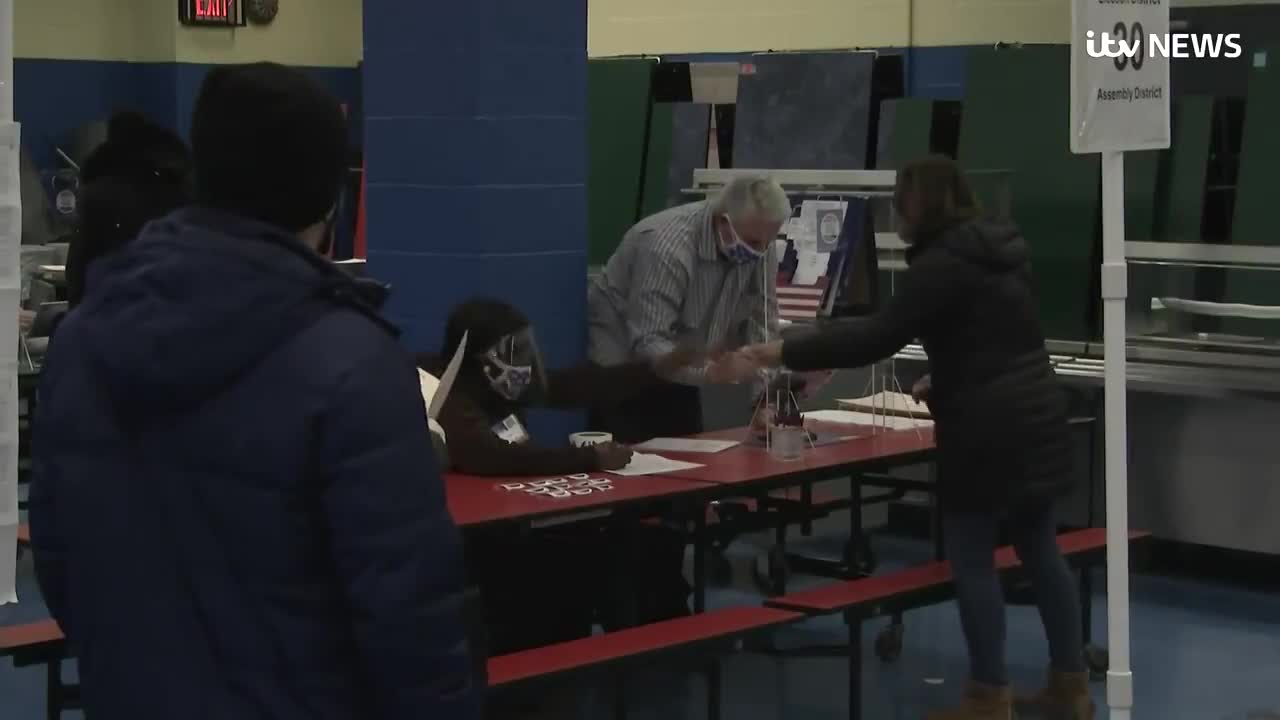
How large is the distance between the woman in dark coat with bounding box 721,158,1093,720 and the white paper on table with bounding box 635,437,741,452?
0.72 meters

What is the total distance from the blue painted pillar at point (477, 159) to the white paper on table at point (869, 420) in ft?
2.78

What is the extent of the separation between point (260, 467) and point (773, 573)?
4.64 metres

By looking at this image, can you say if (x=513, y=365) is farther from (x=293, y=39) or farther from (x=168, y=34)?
(x=293, y=39)

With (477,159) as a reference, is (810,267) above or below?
below

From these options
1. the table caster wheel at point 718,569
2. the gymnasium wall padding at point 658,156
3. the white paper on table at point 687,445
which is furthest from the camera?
the gymnasium wall padding at point 658,156

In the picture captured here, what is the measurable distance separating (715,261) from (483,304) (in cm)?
111

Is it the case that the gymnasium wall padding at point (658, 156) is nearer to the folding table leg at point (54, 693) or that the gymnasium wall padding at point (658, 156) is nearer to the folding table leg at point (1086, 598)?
the folding table leg at point (1086, 598)

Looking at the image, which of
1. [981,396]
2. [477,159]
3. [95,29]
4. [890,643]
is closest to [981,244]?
[981,396]

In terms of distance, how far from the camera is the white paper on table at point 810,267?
6934mm

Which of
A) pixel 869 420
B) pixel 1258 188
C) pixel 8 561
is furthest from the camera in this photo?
pixel 1258 188

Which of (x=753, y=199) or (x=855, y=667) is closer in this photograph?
(x=855, y=667)

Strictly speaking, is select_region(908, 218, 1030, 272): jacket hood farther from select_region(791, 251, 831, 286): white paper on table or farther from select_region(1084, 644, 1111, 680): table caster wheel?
select_region(791, 251, 831, 286): white paper on table

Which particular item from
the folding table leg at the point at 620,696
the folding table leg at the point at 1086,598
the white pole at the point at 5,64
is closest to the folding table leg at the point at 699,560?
the folding table leg at the point at 620,696

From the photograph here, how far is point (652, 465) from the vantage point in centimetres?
505
